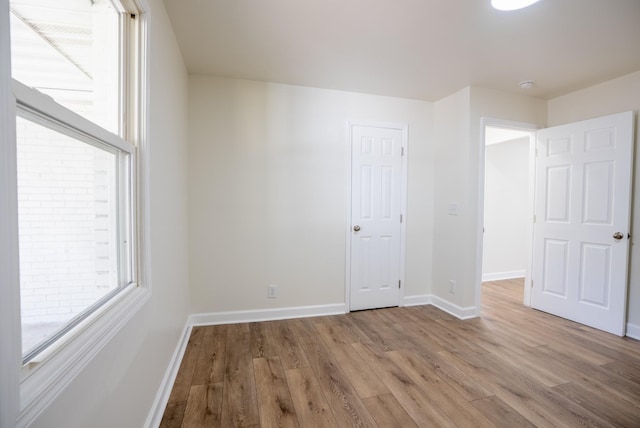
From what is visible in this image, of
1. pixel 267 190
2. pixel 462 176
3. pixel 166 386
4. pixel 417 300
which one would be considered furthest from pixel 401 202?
pixel 166 386

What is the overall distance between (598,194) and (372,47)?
2.67m

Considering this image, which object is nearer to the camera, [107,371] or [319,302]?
[107,371]

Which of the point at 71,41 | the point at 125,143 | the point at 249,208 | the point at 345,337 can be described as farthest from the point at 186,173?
the point at 345,337

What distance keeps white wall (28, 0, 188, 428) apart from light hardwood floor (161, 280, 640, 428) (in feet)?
1.26

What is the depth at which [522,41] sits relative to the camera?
2.05 meters

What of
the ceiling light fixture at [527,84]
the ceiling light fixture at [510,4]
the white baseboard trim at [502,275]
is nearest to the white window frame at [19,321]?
the ceiling light fixture at [510,4]

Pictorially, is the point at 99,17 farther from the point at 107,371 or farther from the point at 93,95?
the point at 107,371

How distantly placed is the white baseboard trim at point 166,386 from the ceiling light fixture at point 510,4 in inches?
120

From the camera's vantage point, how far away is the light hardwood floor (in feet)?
5.14

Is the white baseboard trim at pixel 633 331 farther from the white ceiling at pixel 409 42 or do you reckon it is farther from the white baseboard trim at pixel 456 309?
the white ceiling at pixel 409 42

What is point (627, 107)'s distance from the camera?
257 centimetres

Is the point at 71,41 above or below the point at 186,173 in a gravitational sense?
above

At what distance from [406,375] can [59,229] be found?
6.93ft

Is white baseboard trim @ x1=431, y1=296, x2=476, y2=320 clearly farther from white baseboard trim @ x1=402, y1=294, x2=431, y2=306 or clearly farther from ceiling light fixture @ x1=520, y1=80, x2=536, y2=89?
ceiling light fixture @ x1=520, y1=80, x2=536, y2=89
